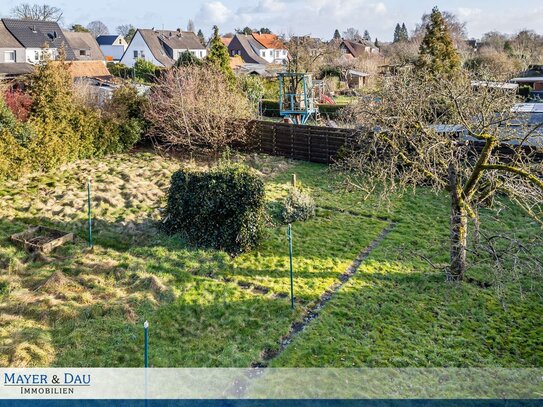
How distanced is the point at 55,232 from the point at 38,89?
709 cm

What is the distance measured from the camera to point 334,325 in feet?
26.8

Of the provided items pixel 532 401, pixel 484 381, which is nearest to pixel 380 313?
pixel 484 381

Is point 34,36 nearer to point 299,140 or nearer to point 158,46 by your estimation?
point 158,46

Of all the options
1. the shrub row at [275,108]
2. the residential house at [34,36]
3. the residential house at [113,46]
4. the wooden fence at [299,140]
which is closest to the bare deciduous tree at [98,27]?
the residential house at [113,46]

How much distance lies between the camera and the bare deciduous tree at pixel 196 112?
18984mm

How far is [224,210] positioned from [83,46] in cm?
5078

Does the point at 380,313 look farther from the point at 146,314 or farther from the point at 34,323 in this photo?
the point at 34,323

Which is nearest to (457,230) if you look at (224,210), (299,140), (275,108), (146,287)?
(224,210)

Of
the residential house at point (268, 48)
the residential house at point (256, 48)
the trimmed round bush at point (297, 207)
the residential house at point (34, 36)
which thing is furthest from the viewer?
the residential house at point (268, 48)

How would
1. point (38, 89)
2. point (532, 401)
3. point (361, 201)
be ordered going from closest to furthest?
point (532, 401), point (361, 201), point (38, 89)

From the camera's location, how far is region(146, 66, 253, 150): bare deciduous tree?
62.3 ft

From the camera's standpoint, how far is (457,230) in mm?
9648

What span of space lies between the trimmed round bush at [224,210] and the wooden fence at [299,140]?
7640mm

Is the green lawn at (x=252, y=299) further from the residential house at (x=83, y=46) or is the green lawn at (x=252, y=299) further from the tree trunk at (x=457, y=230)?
the residential house at (x=83, y=46)
